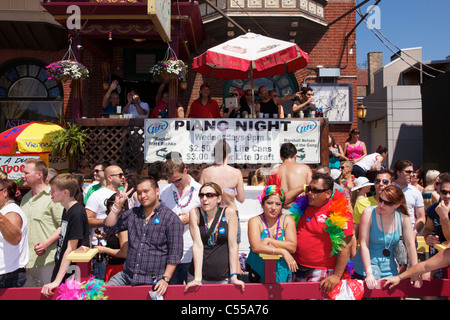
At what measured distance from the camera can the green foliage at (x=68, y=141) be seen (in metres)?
8.15

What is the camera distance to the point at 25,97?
11.8 m

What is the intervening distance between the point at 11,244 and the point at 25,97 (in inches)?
374

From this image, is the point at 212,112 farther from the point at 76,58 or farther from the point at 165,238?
the point at 165,238

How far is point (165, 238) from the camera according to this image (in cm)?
371

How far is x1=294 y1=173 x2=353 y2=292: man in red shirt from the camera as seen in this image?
375 centimetres

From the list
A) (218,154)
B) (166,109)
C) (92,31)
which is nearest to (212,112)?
(166,109)

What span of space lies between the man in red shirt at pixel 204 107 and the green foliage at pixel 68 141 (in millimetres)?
2501

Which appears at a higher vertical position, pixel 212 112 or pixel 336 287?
pixel 212 112

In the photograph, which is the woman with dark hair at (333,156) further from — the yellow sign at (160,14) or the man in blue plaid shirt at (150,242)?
the man in blue plaid shirt at (150,242)

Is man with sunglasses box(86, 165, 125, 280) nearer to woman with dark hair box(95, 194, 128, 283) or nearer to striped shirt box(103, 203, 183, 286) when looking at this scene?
woman with dark hair box(95, 194, 128, 283)

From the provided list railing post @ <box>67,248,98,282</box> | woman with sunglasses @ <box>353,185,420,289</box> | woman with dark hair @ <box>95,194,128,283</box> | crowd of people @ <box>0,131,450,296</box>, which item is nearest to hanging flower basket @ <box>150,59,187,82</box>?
woman with dark hair @ <box>95,194,128,283</box>

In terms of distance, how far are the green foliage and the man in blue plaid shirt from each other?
496 centimetres

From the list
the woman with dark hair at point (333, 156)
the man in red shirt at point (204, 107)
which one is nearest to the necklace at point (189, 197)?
the man in red shirt at point (204, 107)

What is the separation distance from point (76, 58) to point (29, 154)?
2.48m
